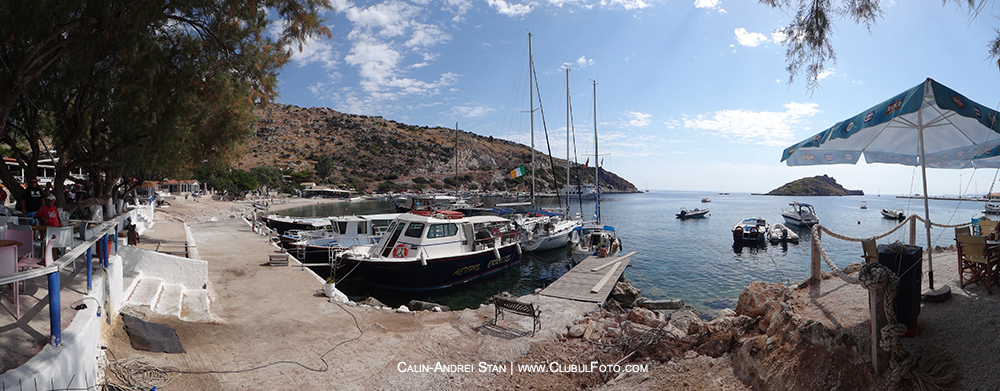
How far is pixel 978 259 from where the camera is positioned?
537 cm

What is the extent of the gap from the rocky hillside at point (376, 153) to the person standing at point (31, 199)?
299ft

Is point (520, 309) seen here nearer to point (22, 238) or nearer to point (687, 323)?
point (687, 323)

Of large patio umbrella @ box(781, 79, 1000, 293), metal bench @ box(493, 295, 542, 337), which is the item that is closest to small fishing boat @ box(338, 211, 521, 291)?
metal bench @ box(493, 295, 542, 337)

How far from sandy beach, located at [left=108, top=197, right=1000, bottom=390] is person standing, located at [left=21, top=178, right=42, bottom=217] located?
4695 mm

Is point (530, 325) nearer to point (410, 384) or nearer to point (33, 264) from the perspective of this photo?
point (410, 384)

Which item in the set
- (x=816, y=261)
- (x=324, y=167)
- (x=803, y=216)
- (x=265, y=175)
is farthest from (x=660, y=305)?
(x=324, y=167)

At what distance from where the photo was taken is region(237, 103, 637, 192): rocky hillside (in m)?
107

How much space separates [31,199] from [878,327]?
Result: 52.8 feet

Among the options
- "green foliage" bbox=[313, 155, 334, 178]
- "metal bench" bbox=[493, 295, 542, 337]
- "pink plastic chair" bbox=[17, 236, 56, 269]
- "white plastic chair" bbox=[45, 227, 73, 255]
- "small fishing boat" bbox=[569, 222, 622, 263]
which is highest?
"green foliage" bbox=[313, 155, 334, 178]

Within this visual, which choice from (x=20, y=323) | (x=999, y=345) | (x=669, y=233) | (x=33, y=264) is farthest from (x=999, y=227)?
(x=669, y=233)

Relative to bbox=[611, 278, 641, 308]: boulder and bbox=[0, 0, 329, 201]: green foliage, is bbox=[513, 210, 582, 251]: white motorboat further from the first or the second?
bbox=[0, 0, 329, 201]: green foliage

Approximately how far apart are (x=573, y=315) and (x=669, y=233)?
33.2 meters

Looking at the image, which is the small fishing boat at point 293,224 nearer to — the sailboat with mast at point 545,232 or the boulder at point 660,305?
the sailboat with mast at point 545,232

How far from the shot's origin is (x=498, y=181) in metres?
130
